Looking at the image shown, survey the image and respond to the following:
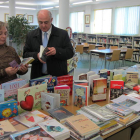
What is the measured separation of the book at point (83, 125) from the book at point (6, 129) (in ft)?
1.40

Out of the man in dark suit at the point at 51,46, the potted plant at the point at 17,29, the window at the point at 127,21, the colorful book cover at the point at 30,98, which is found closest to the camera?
the colorful book cover at the point at 30,98

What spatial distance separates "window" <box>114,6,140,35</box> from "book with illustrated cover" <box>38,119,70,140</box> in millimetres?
9334

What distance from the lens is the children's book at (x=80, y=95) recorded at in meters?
1.74

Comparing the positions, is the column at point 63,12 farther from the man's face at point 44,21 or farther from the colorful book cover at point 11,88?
the colorful book cover at point 11,88

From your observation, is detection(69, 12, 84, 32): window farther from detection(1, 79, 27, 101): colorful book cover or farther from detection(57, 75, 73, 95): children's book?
detection(1, 79, 27, 101): colorful book cover

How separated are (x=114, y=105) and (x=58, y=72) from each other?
0.93 m

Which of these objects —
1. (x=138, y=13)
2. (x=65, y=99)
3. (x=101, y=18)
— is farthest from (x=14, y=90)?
(x=101, y=18)

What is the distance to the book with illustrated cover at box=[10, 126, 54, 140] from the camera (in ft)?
3.82

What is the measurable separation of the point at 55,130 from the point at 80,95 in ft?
1.95

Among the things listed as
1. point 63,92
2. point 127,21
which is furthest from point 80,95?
point 127,21

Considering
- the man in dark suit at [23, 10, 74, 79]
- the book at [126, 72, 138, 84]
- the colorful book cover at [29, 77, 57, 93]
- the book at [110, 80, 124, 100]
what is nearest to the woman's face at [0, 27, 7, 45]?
the man in dark suit at [23, 10, 74, 79]

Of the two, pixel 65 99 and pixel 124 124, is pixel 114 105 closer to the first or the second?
pixel 124 124

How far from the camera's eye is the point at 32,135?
120cm

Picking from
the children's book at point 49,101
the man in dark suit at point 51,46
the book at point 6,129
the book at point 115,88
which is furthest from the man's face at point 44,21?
the book at point 6,129
